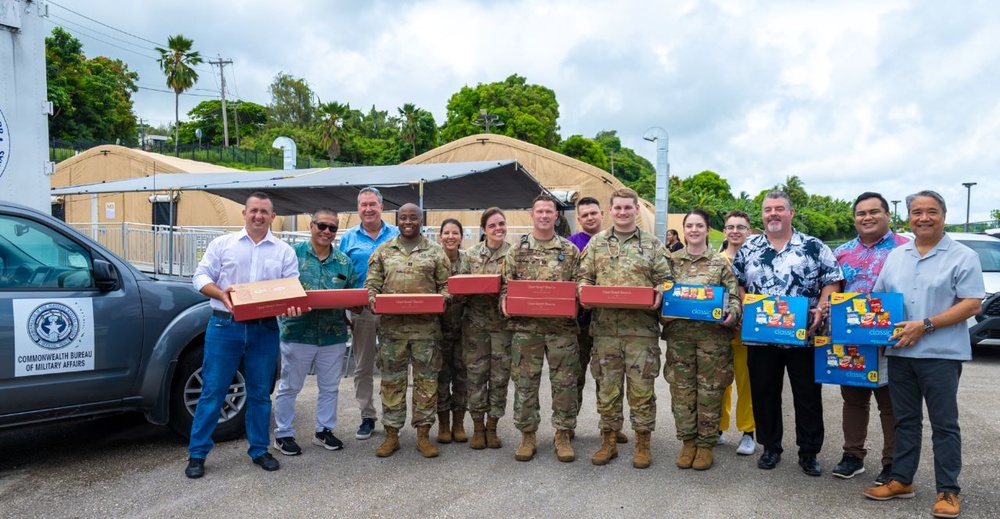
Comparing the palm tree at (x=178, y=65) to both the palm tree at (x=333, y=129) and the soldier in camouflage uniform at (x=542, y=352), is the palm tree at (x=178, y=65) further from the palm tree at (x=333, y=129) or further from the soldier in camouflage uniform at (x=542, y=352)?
the soldier in camouflage uniform at (x=542, y=352)

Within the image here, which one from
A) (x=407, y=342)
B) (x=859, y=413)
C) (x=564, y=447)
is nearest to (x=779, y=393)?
(x=859, y=413)

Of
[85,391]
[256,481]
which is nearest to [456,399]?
[256,481]

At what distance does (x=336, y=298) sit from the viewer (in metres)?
4.63

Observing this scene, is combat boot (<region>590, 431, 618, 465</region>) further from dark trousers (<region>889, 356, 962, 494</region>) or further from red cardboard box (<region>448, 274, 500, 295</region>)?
dark trousers (<region>889, 356, 962, 494</region>)

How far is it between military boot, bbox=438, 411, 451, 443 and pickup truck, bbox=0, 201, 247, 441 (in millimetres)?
1669

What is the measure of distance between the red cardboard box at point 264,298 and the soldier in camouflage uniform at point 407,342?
0.60 m

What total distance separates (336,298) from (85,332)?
1618mm

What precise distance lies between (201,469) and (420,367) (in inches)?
61.2

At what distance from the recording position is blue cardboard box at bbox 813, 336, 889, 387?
4152 mm

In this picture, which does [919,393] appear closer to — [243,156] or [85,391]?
[85,391]

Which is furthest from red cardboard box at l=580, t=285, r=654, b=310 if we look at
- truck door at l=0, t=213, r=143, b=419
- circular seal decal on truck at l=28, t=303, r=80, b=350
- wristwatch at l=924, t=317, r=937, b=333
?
circular seal decal on truck at l=28, t=303, r=80, b=350

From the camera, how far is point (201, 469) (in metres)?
4.42

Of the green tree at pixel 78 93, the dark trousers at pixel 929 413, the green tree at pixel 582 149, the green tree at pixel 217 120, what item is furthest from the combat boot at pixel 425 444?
the green tree at pixel 217 120

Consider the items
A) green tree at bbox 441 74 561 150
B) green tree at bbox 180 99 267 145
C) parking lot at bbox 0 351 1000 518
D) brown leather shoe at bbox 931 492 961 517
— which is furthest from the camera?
green tree at bbox 180 99 267 145
